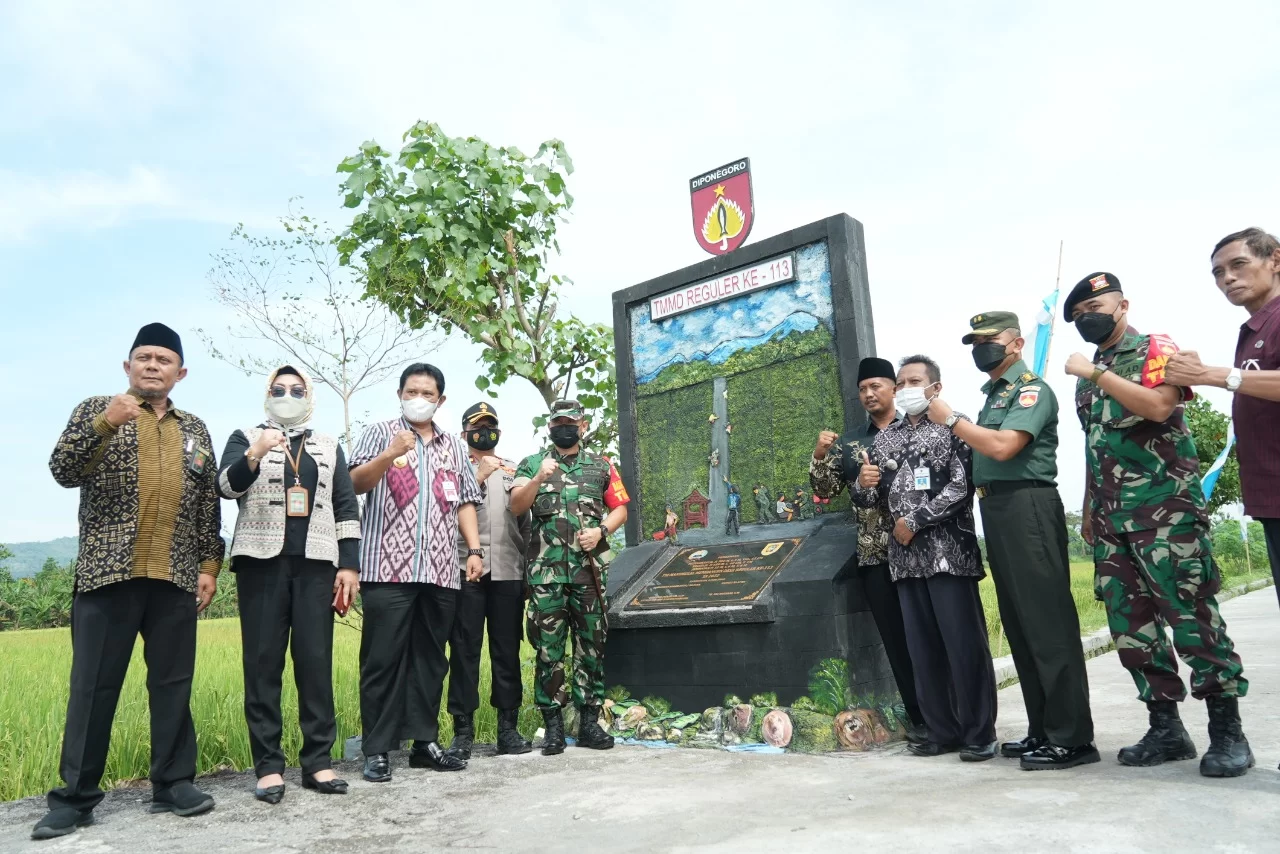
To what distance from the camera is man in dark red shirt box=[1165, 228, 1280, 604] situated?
3.02 metres

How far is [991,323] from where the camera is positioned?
3.91m

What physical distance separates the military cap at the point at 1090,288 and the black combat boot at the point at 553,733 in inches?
123

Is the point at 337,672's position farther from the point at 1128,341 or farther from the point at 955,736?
the point at 1128,341

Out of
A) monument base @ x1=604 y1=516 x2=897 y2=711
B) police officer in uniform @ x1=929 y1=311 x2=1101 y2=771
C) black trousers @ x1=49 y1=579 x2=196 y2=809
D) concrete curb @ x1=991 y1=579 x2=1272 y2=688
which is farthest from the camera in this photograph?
concrete curb @ x1=991 y1=579 x2=1272 y2=688

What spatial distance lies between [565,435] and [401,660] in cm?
146

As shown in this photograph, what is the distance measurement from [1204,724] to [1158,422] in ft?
6.08

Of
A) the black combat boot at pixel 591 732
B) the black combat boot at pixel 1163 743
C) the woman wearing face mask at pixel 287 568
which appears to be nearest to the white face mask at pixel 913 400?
the black combat boot at pixel 1163 743

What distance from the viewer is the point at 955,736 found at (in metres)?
4.02

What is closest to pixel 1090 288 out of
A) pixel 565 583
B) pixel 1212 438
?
pixel 565 583

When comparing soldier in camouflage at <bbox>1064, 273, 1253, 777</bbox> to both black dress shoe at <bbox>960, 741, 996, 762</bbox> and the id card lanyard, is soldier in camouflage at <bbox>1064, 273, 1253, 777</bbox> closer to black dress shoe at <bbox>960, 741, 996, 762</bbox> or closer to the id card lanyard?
black dress shoe at <bbox>960, 741, 996, 762</bbox>

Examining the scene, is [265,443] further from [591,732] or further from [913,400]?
[913,400]

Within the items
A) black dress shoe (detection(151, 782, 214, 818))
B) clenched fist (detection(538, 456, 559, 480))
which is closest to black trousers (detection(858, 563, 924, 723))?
clenched fist (detection(538, 456, 559, 480))

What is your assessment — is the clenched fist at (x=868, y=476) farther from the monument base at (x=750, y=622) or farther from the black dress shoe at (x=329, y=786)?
the black dress shoe at (x=329, y=786)

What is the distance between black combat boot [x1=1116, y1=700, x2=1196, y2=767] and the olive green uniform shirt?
99cm
